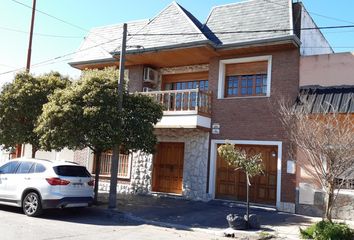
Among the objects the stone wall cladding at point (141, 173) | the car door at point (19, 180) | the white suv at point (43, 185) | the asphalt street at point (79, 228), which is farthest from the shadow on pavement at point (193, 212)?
the car door at point (19, 180)

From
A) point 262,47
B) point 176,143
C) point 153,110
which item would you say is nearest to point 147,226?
point 153,110

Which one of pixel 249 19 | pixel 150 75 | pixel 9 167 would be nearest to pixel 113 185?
pixel 9 167

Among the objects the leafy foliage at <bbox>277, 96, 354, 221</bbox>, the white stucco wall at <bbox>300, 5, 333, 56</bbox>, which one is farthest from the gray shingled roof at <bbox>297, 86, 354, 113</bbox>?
the leafy foliage at <bbox>277, 96, 354, 221</bbox>

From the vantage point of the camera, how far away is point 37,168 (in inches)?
460

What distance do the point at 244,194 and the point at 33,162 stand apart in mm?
7845

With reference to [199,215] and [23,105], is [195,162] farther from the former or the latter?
[23,105]

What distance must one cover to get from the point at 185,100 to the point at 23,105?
6.45 metres

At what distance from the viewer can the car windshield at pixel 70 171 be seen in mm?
11461

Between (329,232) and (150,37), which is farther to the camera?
(150,37)

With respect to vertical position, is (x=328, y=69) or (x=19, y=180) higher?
(x=328, y=69)

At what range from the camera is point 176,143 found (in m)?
17.3

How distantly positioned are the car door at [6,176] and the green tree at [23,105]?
9.61 feet

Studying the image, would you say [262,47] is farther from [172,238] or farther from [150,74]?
[172,238]

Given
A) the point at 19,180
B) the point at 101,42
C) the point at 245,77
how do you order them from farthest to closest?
the point at 101,42, the point at 245,77, the point at 19,180
